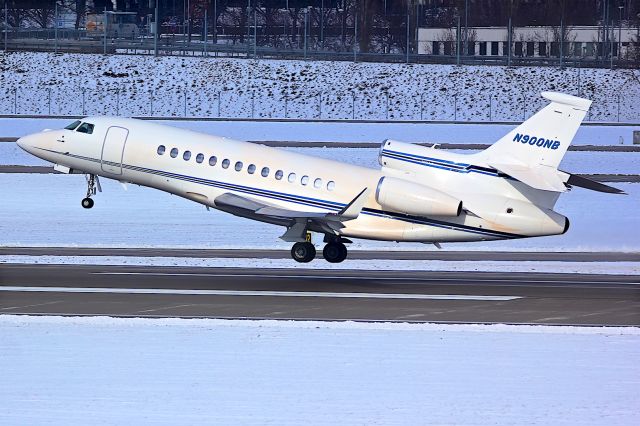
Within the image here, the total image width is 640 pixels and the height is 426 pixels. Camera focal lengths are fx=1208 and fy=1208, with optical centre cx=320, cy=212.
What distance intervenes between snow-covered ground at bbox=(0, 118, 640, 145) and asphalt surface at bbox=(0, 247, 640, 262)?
28.8 m

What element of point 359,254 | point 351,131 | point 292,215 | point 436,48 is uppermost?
point 436,48

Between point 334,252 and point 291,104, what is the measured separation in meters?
53.8

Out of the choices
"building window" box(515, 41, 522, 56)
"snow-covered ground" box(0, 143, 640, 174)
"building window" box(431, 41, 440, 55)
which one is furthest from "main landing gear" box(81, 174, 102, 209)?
"building window" box(431, 41, 440, 55)

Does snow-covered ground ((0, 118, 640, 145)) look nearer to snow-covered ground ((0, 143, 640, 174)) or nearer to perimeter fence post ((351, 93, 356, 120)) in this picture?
snow-covered ground ((0, 143, 640, 174))

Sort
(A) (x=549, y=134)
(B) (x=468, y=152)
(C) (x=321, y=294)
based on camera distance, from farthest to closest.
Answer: (B) (x=468, y=152) → (A) (x=549, y=134) → (C) (x=321, y=294)

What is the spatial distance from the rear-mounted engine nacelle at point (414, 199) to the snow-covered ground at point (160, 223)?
5434 millimetres

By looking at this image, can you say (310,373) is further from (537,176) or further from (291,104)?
(291,104)

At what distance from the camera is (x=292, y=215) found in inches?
1180

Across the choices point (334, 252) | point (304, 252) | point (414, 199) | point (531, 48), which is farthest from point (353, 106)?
point (414, 199)

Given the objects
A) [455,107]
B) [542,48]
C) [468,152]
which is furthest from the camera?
[542,48]

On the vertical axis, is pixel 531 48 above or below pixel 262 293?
above

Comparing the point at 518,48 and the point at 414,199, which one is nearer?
the point at 414,199

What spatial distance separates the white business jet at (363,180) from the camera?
28.2 m

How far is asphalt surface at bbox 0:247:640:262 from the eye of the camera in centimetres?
3198
